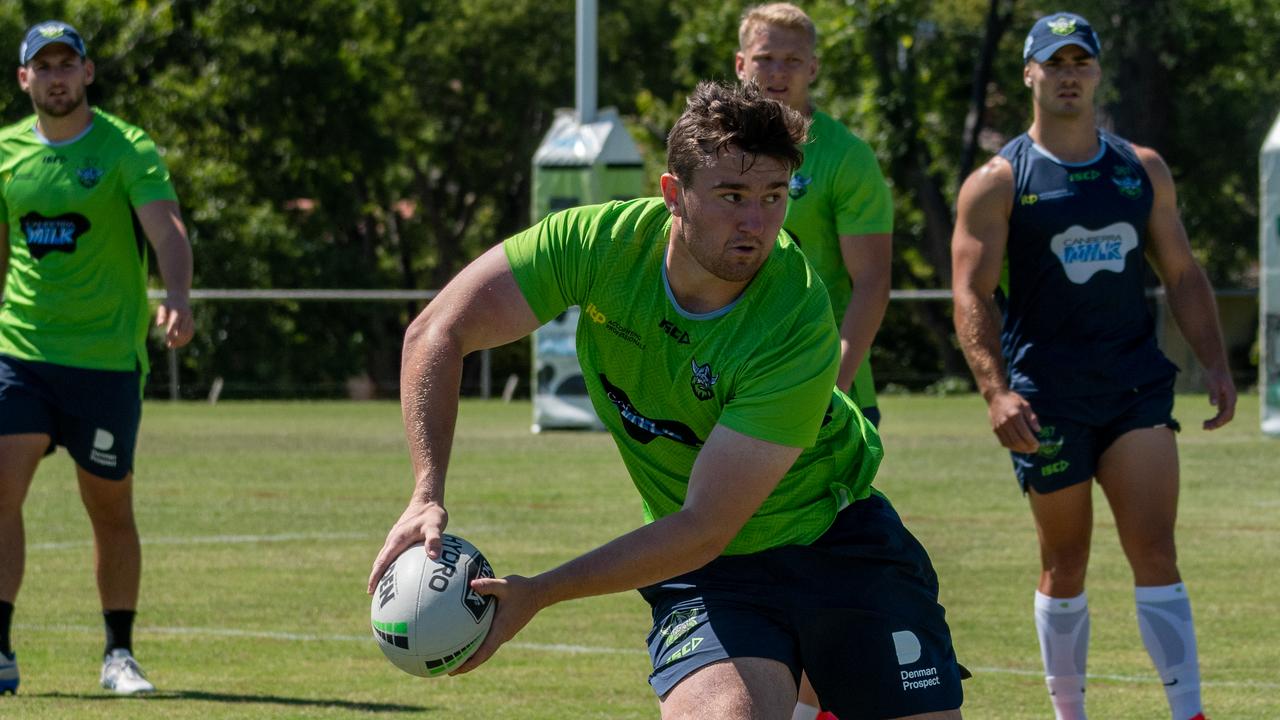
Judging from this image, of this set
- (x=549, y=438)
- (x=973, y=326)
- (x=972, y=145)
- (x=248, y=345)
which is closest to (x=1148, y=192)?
(x=973, y=326)

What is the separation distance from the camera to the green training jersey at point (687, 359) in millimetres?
4273

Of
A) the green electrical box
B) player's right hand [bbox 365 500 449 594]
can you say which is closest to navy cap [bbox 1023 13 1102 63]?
player's right hand [bbox 365 500 449 594]

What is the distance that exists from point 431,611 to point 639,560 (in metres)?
0.44

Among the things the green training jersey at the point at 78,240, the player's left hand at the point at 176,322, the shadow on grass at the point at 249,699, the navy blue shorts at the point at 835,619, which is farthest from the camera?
the green training jersey at the point at 78,240

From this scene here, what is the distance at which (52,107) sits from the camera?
24.8ft

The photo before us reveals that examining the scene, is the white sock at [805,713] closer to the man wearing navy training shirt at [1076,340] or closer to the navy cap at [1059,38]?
the man wearing navy training shirt at [1076,340]

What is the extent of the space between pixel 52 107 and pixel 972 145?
30.3 metres

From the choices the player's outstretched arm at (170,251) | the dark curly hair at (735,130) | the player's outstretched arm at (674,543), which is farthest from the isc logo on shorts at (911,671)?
the player's outstretched arm at (170,251)

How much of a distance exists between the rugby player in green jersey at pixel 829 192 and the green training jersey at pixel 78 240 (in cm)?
253

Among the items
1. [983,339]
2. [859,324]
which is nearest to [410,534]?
[859,324]

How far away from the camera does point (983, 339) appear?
21.3 feet

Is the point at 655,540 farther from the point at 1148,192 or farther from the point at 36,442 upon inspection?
the point at 36,442

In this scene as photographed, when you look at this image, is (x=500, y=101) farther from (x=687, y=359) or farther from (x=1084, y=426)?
(x=687, y=359)

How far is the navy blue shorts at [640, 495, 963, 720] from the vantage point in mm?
4523
